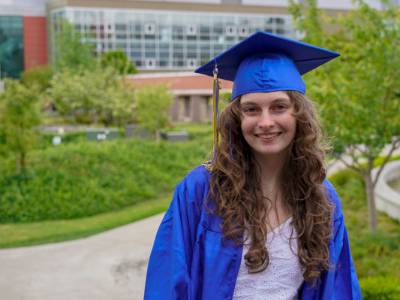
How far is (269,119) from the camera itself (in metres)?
2.04

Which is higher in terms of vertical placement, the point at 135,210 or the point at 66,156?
the point at 66,156

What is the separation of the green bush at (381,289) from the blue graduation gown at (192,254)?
3012 millimetres

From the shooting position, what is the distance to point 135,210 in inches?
450

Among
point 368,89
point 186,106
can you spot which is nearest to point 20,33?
point 186,106

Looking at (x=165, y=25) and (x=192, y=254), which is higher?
(x=165, y=25)

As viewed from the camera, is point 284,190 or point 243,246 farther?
point 284,190

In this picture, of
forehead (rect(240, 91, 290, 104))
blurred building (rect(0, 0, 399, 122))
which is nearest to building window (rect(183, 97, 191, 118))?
blurred building (rect(0, 0, 399, 122))

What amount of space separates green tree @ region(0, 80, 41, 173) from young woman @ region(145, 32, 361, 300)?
30.6 feet

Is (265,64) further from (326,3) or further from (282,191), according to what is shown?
(326,3)

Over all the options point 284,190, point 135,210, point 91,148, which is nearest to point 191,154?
point 91,148

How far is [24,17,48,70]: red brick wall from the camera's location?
5256 centimetres

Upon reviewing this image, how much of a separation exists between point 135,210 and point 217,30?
39.5 metres

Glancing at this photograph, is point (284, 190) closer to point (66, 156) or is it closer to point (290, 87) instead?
point (290, 87)

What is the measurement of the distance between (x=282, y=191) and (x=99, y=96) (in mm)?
20121
